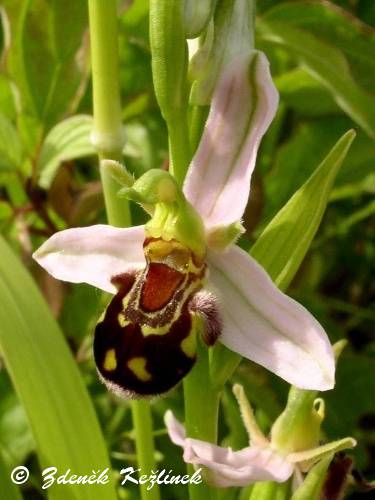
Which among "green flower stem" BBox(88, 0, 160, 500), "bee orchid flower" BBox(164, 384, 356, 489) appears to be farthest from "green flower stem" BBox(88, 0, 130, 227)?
"bee orchid flower" BBox(164, 384, 356, 489)

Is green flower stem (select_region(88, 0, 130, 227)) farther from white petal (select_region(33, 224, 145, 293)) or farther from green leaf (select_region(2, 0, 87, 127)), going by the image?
green leaf (select_region(2, 0, 87, 127))

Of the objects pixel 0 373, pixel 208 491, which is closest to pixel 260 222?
pixel 0 373

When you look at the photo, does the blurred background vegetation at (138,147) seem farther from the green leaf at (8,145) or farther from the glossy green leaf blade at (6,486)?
the glossy green leaf blade at (6,486)

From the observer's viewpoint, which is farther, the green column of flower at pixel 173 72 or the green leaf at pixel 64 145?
the green leaf at pixel 64 145

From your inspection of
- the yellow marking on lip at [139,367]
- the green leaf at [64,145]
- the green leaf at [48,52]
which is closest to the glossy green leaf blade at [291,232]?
the yellow marking on lip at [139,367]

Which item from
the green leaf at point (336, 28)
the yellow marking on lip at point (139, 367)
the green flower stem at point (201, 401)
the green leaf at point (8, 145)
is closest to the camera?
the yellow marking on lip at point (139, 367)
